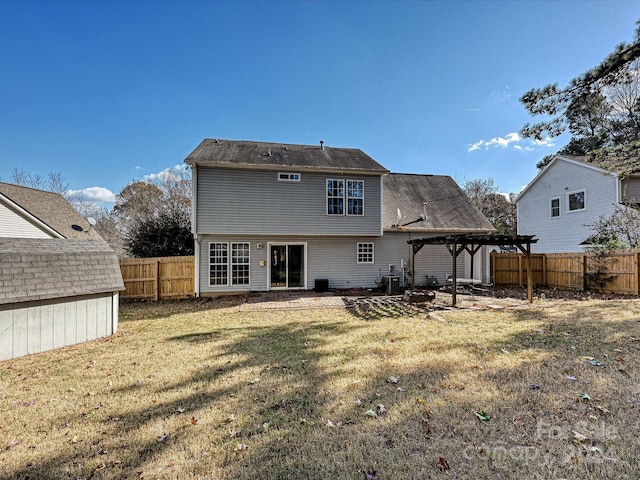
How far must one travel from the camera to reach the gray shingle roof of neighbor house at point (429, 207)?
14164mm

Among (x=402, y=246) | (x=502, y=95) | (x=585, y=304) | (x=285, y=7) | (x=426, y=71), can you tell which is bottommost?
(x=585, y=304)

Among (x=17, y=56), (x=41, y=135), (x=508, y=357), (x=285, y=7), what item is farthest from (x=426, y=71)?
(x=41, y=135)

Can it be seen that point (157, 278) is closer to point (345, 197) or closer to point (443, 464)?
point (345, 197)

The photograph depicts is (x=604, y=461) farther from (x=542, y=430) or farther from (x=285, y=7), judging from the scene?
(x=285, y=7)

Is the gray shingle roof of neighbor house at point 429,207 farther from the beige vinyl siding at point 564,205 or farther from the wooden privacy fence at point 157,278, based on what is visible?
the wooden privacy fence at point 157,278

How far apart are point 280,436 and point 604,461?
268 cm

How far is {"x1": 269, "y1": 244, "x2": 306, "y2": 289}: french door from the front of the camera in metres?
13.1

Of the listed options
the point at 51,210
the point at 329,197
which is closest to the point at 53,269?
the point at 329,197

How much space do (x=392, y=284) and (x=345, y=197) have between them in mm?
4310

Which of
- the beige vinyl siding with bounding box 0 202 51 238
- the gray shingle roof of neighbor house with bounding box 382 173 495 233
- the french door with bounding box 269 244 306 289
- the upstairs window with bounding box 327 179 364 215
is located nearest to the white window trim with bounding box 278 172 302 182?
the upstairs window with bounding box 327 179 364 215

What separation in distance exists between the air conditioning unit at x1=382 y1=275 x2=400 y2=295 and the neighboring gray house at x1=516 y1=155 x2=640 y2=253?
10762 millimetres

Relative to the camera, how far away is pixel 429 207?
50.2 ft

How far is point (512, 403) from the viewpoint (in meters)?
3.26

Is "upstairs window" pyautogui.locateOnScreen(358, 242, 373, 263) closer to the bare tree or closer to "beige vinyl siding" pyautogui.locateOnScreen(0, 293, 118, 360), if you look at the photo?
"beige vinyl siding" pyautogui.locateOnScreen(0, 293, 118, 360)
